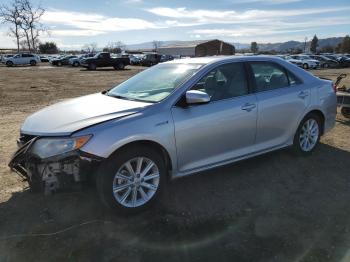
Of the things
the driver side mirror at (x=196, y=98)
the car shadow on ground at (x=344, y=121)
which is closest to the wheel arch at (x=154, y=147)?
the driver side mirror at (x=196, y=98)

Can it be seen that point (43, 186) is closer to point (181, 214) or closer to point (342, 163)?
point (181, 214)

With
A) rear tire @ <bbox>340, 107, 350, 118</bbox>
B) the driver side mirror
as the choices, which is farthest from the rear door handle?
rear tire @ <bbox>340, 107, 350, 118</bbox>

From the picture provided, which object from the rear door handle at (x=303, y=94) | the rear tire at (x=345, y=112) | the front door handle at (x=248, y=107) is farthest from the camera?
the rear tire at (x=345, y=112)

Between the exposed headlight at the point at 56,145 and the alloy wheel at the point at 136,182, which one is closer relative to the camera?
the exposed headlight at the point at 56,145

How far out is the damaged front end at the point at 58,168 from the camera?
12.2ft

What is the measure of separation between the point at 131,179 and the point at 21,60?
161 ft

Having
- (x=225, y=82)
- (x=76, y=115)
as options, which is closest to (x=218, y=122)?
(x=225, y=82)

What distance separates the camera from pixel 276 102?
17.3ft

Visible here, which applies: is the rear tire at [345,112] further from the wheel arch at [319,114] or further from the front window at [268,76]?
the front window at [268,76]

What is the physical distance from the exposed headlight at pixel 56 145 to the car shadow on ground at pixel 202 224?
762mm

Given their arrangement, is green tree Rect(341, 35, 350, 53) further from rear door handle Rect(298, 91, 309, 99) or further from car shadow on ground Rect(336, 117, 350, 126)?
rear door handle Rect(298, 91, 309, 99)

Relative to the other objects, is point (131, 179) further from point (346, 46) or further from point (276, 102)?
point (346, 46)

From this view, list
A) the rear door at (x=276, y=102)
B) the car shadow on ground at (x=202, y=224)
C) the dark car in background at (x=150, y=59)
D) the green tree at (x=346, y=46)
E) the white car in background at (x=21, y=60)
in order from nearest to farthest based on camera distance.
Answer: the car shadow on ground at (x=202, y=224)
the rear door at (x=276, y=102)
the dark car in background at (x=150, y=59)
the white car in background at (x=21, y=60)
the green tree at (x=346, y=46)

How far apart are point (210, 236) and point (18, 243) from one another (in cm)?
182
